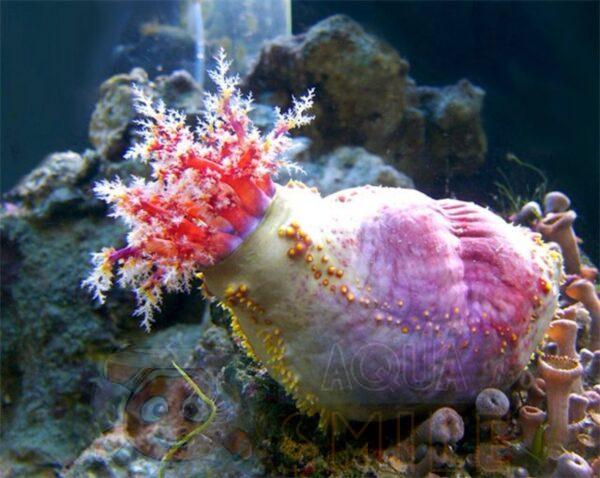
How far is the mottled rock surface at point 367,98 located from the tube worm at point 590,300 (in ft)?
10.7

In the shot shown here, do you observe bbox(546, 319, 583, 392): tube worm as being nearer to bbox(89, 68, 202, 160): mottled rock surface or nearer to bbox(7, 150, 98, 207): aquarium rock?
bbox(89, 68, 202, 160): mottled rock surface

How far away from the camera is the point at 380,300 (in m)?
2.21

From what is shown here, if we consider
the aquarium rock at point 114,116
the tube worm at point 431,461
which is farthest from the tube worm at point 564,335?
the aquarium rock at point 114,116

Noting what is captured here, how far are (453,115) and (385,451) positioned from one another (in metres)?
5.25

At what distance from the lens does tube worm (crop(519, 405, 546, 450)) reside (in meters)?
2.44

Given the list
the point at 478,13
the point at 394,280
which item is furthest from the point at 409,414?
the point at 478,13

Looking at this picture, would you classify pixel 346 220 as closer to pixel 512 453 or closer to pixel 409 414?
pixel 409 414

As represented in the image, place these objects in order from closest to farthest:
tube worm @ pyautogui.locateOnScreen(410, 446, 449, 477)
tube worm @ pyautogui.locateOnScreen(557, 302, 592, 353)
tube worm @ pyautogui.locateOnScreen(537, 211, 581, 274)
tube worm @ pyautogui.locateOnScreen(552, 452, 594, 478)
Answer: tube worm @ pyautogui.locateOnScreen(552, 452, 594, 478), tube worm @ pyautogui.locateOnScreen(410, 446, 449, 477), tube worm @ pyautogui.locateOnScreen(557, 302, 592, 353), tube worm @ pyautogui.locateOnScreen(537, 211, 581, 274)

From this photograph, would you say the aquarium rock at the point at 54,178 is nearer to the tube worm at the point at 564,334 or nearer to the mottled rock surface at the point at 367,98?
the mottled rock surface at the point at 367,98

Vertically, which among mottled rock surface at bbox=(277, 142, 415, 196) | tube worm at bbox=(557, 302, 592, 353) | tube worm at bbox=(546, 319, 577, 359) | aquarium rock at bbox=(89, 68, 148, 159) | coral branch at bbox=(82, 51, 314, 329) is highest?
coral branch at bbox=(82, 51, 314, 329)

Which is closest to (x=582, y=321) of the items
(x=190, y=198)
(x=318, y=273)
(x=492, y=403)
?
(x=492, y=403)

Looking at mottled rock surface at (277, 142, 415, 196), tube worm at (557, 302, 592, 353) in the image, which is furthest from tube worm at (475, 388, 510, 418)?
mottled rock surface at (277, 142, 415, 196)

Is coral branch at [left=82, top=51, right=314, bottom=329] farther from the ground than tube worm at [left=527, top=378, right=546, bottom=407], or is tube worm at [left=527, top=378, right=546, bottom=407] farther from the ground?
coral branch at [left=82, top=51, right=314, bottom=329]

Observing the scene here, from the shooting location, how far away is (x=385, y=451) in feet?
8.12
